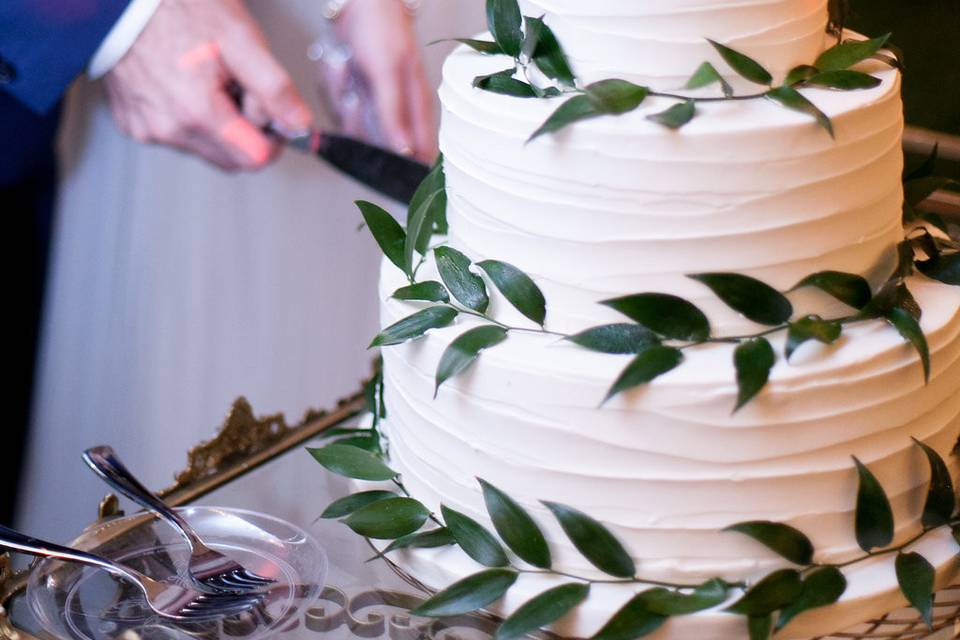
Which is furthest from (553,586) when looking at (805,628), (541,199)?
(541,199)

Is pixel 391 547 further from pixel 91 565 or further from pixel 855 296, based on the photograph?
pixel 855 296

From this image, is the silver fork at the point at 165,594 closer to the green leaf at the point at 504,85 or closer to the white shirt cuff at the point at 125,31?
the green leaf at the point at 504,85

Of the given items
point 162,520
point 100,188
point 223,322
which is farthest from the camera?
point 223,322

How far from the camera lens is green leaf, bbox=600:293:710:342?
81 cm

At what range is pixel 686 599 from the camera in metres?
0.83

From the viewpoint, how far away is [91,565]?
96cm

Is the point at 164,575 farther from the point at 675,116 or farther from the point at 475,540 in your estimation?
the point at 675,116

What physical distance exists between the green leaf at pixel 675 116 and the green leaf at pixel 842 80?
0.44 ft

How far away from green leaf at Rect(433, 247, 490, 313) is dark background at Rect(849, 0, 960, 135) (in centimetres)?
132

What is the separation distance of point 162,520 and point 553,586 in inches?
16.2

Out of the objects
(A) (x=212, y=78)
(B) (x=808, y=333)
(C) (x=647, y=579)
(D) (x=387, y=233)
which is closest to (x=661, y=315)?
(B) (x=808, y=333)

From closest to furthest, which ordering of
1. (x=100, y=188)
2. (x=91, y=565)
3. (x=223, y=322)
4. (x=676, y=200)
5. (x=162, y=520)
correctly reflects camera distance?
(x=676, y=200), (x=91, y=565), (x=162, y=520), (x=100, y=188), (x=223, y=322)

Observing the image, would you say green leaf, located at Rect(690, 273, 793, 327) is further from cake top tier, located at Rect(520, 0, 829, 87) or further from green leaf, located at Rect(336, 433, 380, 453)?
green leaf, located at Rect(336, 433, 380, 453)

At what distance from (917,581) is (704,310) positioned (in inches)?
10.7
